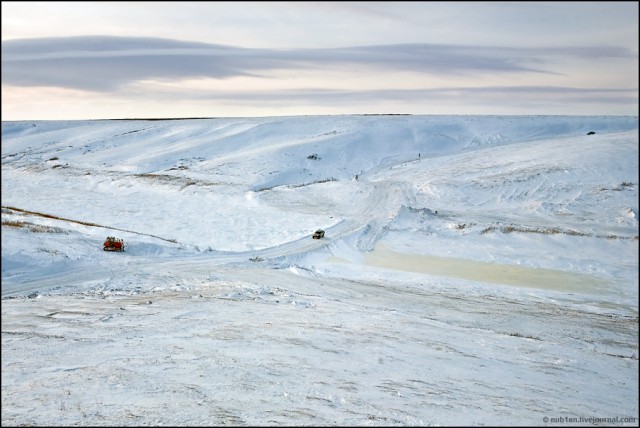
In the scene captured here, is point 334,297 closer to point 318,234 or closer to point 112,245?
point 318,234

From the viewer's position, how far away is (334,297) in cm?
2011

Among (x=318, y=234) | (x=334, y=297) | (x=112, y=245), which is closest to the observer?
(x=334, y=297)

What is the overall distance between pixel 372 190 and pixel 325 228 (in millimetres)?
14716

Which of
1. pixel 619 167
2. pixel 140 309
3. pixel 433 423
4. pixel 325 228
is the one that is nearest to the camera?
pixel 433 423

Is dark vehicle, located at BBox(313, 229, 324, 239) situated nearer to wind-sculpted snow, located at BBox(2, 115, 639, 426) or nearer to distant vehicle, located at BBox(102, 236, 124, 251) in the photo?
wind-sculpted snow, located at BBox(2, 115, 639, 426)

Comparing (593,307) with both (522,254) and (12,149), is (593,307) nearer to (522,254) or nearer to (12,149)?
(522,254)

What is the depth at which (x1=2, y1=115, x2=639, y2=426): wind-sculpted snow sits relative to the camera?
31.3ft

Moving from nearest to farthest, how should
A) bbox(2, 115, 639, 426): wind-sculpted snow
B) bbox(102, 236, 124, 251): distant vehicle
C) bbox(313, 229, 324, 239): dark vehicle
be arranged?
bbox(2, 115, 639, 426): wind-sculpted snow
bbox(102, 236, 124, 251): distant vehicle
bbox(313, 229, 324, 239): dark vehicle

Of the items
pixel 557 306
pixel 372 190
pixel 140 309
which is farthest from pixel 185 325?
pixel 372 190

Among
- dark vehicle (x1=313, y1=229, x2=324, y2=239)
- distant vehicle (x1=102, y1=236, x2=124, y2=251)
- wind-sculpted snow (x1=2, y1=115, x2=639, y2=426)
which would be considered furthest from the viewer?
dark vehicle (x1=313, y1=229, x2=324, y2=239)

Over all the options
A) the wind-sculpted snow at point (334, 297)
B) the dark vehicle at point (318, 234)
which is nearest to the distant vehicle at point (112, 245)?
the wind-sculpted snow at point (334, 297)

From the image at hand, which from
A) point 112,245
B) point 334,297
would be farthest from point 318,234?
point 112,245

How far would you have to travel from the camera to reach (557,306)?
1989cm

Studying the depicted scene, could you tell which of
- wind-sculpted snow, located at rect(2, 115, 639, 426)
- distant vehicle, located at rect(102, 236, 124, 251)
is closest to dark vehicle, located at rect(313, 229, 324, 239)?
wind-sculpted snow, located at rect(2, 115, 639, 426)
